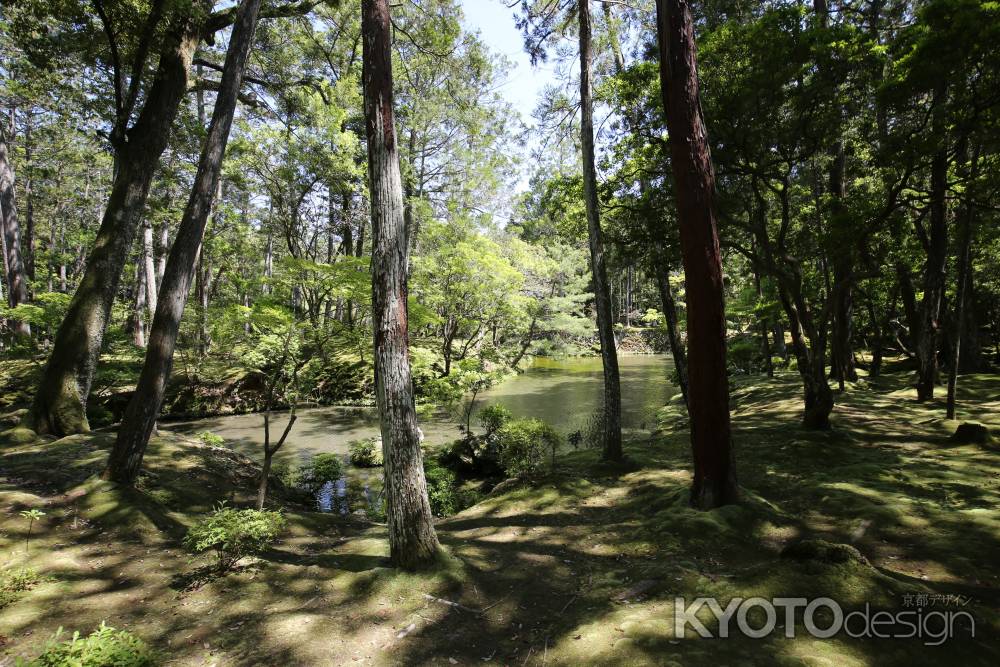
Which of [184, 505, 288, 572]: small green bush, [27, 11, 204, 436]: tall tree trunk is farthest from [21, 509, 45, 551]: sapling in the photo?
[27, 11, 204, 436]: tall tree trunk

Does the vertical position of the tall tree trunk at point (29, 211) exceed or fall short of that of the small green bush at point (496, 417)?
it exceeds it

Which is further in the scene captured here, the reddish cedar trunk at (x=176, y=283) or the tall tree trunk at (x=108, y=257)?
the tall tree trunk at (x=108, y=257)

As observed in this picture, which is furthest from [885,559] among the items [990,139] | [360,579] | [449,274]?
[449,274]

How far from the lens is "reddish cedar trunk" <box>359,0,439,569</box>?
3992 mm

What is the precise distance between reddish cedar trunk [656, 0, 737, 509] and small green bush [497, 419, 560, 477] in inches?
141

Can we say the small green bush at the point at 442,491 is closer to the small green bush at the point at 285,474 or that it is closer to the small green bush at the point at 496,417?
the small green bush at the point at 496,417

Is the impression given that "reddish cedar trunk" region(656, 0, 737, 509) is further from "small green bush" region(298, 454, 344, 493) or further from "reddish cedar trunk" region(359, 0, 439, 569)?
"small green bush" region(298, 454, 344, 493)

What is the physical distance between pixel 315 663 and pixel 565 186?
9694mm

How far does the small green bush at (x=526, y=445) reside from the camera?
26.8 feet

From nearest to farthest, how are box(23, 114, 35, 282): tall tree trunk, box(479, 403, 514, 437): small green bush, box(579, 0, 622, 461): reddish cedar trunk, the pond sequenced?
box(579, 0, 622, 461): reddish cedar trunk → box(479, 403, 514, 437): small green bush → the pond → box(23, 114, 35, 282): tall tree trunk

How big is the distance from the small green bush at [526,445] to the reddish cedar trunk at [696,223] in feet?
11.7

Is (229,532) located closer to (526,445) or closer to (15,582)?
(15,582)

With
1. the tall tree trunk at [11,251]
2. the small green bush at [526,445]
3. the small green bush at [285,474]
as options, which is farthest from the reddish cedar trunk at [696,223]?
the tall tree trunk at [11,251]

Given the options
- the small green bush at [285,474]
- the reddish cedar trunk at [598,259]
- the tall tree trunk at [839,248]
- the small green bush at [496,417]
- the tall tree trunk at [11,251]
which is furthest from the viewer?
the tall tree trunk at [11,251]
